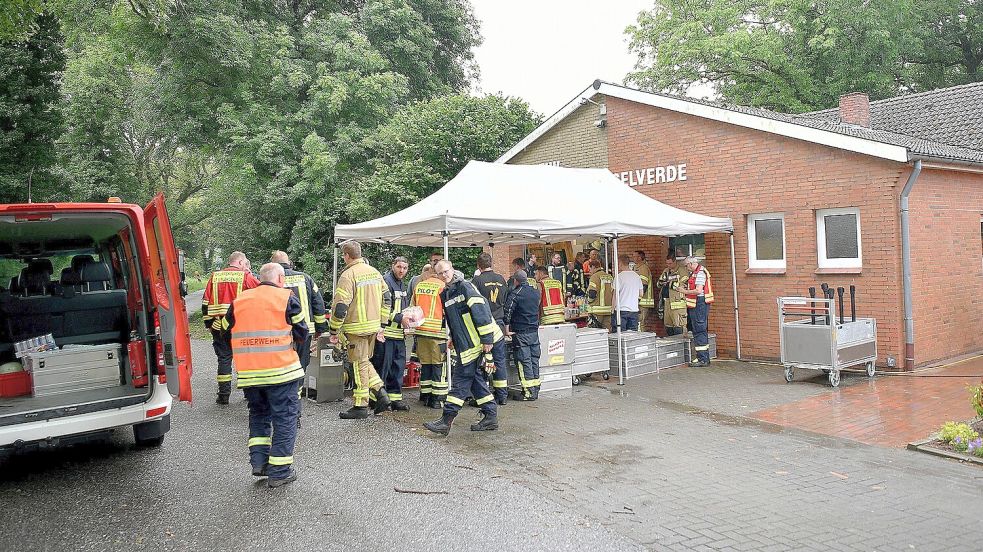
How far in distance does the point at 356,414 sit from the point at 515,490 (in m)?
3.22

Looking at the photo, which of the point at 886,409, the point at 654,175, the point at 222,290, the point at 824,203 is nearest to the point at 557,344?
the point at 886,409

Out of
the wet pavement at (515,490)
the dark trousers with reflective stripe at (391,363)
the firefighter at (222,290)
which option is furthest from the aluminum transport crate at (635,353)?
the firefighter at (222,290)

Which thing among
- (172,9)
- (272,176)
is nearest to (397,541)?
(272,176)

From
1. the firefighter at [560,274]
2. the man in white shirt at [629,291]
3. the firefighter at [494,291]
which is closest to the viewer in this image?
the firefighter at [494,291]

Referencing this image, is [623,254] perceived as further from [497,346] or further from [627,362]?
[497,346]

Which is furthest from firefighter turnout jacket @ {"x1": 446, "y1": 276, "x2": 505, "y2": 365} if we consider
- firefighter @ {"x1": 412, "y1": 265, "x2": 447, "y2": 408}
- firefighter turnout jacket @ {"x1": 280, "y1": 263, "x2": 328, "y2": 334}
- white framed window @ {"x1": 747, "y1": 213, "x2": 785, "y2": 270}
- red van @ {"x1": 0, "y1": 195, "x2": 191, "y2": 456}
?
white framed window @ {"x1": 747, "y1": 213, "x2": 785, "y2": 270}

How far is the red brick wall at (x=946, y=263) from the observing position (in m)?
10.7

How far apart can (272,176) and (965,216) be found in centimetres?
1732

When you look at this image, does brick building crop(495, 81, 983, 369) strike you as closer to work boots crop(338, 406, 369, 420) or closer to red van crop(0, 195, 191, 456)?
work boots crop(338, 406, 369, 420)

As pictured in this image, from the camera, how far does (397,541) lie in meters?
4.66

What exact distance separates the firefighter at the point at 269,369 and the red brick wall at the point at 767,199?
857cm

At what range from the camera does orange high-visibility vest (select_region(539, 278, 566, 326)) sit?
10633mm

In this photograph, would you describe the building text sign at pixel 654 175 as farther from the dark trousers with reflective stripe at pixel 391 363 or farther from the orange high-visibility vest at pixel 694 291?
the dark trousers with reflective stripe at pixel 391 363

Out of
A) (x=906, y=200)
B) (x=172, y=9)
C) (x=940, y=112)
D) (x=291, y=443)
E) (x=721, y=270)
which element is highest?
(x=172, y=9)
